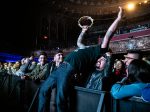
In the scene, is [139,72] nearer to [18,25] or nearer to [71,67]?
[71,67]

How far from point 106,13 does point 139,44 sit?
13173 millimetres

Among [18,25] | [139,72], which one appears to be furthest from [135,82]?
[18,25]

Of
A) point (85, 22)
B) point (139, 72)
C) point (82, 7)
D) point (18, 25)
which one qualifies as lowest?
point (139, 72)

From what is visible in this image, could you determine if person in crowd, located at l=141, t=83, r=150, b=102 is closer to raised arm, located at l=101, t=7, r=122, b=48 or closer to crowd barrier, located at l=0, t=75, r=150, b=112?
crowd barrier, located at l=0, t=75, r=150, b=112

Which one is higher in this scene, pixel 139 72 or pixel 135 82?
pixel 139 72

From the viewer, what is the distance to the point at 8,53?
28.6 metres

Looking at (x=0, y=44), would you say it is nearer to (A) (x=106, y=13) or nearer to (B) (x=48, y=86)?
(A) (x=106, y=13)

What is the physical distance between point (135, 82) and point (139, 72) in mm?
153

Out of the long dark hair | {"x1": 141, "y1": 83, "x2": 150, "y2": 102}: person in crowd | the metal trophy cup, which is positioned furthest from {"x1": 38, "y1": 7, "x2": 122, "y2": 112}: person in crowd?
{"x1": 141, "y1": 83, "x2": 150, "y2": 102}: person in crowd

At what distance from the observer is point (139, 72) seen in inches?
102

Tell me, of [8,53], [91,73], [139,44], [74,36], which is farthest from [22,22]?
[91,73]

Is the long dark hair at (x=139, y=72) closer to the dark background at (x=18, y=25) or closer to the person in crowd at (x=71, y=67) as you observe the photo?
the person in crowd at (x=71, y=67)

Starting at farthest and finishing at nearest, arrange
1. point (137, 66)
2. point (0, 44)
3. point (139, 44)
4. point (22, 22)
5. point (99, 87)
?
point (22, 22) → point (0, 44) → point (139, 44) → point (99, 87) → point (137, 66)

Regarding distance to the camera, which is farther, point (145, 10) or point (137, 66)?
point (145, 10)
